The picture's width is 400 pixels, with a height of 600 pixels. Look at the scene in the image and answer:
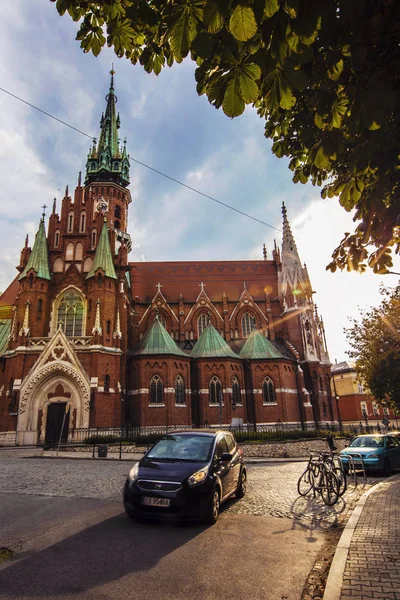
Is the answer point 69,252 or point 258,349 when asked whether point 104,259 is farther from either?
point 258,349

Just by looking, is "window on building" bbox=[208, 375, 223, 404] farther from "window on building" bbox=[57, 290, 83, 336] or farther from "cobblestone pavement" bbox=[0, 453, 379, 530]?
"cobblestone pavement" bbox=[0, 453, 379, 530]

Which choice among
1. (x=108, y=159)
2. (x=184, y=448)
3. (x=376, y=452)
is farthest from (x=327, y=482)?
(x=108, y=159)

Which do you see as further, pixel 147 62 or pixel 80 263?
pixel 80 263

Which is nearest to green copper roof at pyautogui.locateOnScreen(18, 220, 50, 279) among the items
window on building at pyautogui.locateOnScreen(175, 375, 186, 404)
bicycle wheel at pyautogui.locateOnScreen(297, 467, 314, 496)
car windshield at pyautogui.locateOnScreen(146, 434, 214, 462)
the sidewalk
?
window on building at pyautogui.locateOnScreen(175, 375, 186, 404)

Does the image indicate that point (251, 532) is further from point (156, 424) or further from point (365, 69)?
point (156, 424)

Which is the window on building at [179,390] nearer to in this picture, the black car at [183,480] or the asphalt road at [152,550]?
the asphalt road at [152,550]

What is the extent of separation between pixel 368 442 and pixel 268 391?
18.9 m

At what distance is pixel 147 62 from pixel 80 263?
31463 millimetres

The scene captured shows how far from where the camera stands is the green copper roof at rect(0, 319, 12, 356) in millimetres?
32106

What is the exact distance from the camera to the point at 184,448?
28.3ft

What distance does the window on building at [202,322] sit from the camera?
135 feet

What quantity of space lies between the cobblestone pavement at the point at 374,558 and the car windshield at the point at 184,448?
3114 mm

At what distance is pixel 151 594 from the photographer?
429 cm

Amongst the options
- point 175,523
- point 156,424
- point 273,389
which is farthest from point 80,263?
point 175,523
